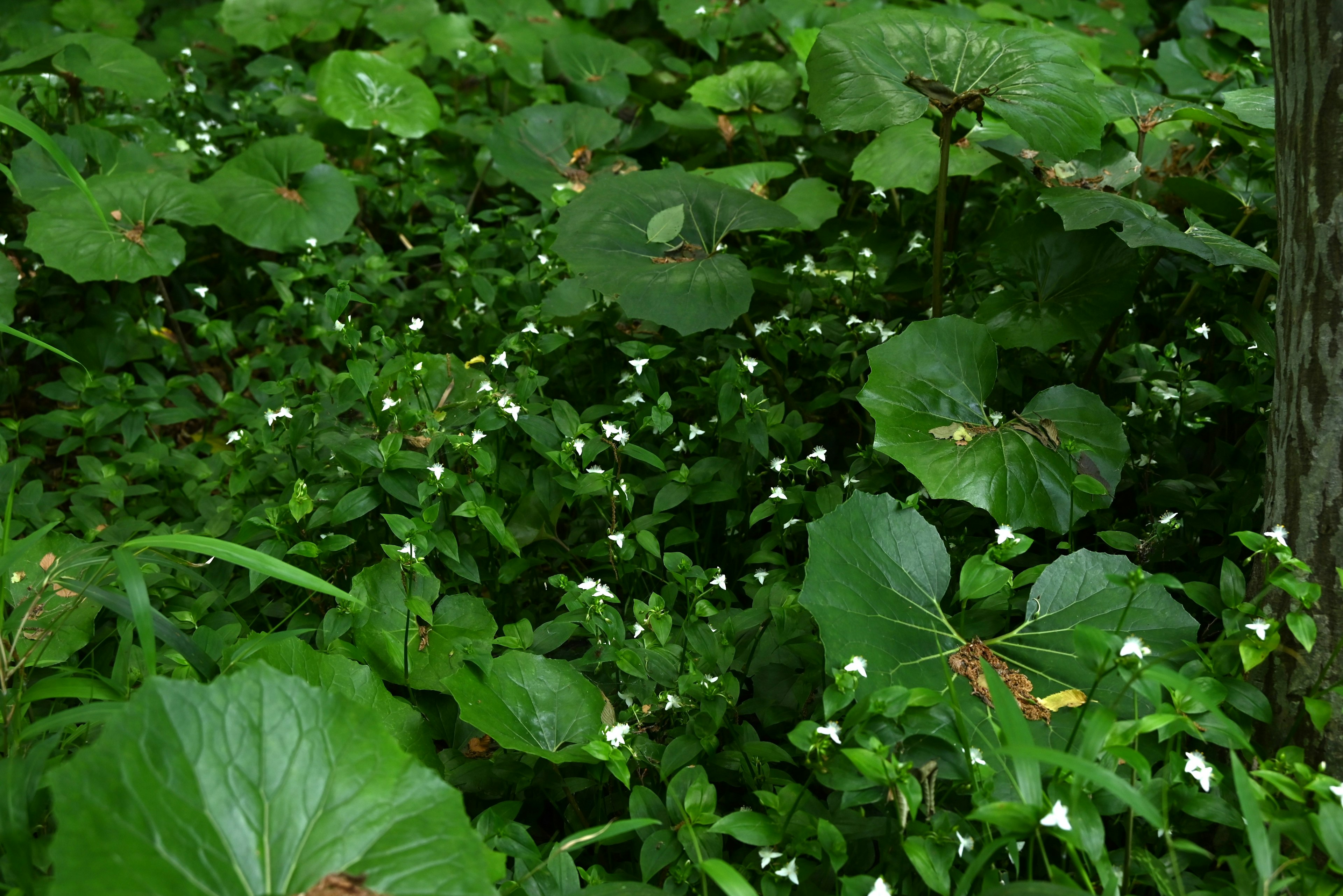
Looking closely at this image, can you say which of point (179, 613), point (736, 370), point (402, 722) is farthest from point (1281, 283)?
point (179, 613)

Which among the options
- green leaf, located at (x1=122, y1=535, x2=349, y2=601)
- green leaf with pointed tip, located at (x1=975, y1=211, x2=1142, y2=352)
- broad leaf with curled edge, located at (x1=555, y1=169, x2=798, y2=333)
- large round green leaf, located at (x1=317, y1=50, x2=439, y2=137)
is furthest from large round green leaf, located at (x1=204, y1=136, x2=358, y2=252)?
green leaf with pointed tip, located at (x1=975, y1=211, x2=1142, y2=352)

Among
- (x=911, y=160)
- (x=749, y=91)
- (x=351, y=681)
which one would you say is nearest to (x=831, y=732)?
(x=351, y=681)

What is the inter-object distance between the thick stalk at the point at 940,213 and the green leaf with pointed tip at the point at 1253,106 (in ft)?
2.32

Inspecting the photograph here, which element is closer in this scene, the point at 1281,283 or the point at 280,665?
the point at 1281,283

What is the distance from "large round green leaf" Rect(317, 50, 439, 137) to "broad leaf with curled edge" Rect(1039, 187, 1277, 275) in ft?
8.87

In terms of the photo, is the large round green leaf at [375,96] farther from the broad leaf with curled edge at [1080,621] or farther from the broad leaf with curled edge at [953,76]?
the broad leaf with curled edge at [1080,621]

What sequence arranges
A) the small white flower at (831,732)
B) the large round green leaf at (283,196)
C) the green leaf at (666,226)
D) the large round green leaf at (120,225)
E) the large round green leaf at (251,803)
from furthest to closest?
the large round green leaf at (283,196)
the large round green leaf at (120,225)
the green leaf at (666,226)
the small white flower at (831,732)
the large round green leaf at (251,803)

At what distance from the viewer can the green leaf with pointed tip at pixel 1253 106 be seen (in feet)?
7.72

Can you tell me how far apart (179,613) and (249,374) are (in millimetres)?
1032

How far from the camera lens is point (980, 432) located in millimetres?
2162

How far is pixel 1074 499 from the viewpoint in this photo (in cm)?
207

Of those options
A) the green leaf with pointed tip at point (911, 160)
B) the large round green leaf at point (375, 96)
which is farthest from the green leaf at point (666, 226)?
the large round green leaf at point (375, 96)

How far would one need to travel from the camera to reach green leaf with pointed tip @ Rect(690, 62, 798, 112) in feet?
12.2

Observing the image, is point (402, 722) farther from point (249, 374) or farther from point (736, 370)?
point (249, 374)
